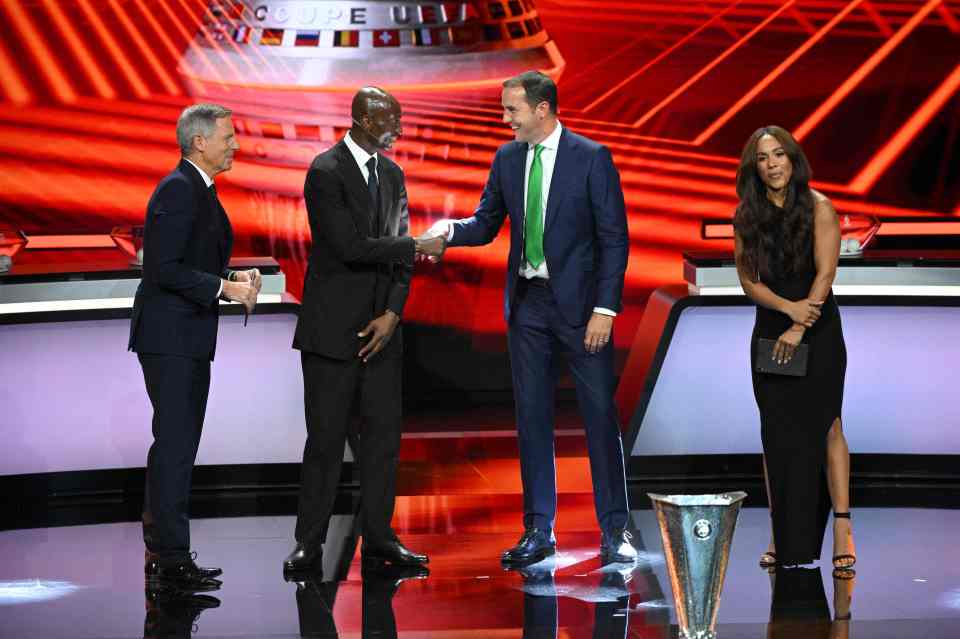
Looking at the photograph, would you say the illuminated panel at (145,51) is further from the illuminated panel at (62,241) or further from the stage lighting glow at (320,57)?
the illuminated panel at (62,241)

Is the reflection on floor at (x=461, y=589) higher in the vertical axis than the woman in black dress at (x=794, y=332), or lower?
lower

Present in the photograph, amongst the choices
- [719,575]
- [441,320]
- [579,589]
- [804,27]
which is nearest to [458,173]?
[441,320]

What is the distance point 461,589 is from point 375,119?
1507 mm

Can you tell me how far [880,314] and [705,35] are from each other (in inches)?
100

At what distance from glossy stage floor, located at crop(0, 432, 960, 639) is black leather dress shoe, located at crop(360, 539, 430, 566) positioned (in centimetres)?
6

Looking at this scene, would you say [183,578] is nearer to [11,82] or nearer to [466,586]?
[466,586]

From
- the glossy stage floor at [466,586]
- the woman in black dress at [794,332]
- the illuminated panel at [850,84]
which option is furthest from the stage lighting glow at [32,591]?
the illuminated panel at [850,84]

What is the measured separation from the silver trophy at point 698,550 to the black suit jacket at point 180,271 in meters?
1.65

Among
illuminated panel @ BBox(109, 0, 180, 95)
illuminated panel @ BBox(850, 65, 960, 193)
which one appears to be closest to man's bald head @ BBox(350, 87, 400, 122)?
illuminated panel @ BBox(109, 0, 180, 95)

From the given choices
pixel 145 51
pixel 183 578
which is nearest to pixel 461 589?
pixel 183 578

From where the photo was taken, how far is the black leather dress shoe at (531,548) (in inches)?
184

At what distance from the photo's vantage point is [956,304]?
19.2ft

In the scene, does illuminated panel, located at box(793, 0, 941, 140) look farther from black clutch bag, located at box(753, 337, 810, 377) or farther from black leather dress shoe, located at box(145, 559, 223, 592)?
black leather dress shoe, located at box(145, 559, 223, 592)

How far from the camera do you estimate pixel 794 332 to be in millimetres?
4586
